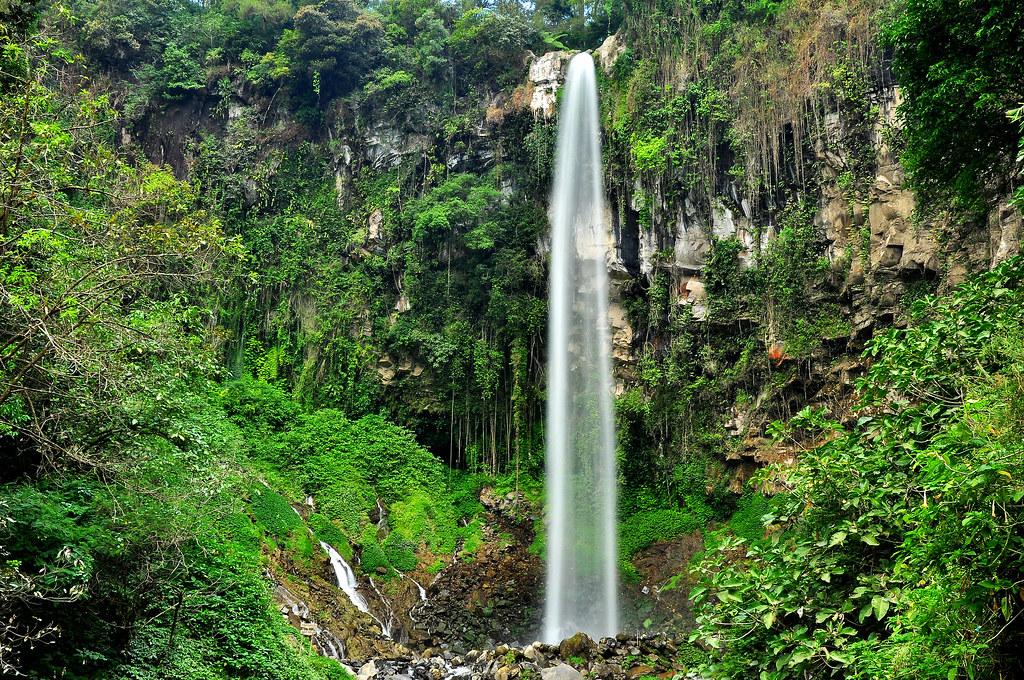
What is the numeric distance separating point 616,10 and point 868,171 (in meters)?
10.4

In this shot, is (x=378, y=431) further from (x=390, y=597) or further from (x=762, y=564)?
(x=762, y=564)

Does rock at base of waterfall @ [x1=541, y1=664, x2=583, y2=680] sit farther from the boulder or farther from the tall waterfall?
the tall waterfall

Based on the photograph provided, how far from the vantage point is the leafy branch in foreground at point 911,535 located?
3.53 metres

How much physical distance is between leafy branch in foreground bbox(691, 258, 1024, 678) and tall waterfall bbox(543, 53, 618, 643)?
12.1m

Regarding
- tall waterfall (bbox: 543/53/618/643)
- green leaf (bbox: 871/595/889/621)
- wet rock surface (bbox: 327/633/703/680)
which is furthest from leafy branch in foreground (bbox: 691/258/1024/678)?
tall waterfall (bbox: 543/53/618/643)

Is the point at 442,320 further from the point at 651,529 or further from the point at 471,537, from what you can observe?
the point at 651,529

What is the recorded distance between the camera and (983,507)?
3.61m

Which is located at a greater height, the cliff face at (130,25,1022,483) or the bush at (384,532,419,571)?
the cliff face at (130,25,1022,483)

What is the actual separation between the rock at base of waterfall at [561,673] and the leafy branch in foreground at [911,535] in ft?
21.6

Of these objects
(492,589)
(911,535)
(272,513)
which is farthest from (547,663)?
(911,535)

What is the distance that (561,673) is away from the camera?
37.1 ft

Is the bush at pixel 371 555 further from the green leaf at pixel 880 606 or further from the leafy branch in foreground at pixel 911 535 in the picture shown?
the green leaf at pixel 880 606

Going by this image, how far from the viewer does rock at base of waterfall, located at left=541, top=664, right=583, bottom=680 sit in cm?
1120

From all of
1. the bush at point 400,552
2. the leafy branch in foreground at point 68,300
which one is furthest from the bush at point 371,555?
the leafy branch in foreground at point 68,300
